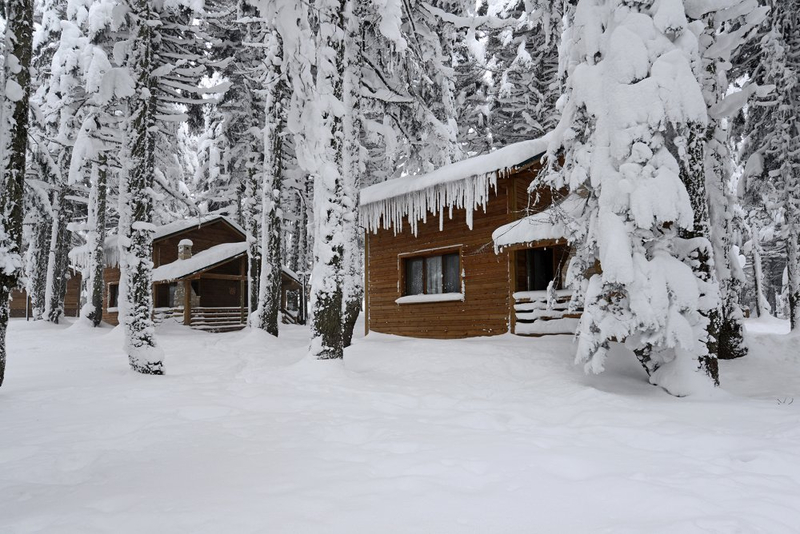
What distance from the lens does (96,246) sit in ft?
56.4

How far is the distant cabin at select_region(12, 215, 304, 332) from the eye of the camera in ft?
63.9

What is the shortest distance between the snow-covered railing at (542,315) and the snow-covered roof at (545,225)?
4.49 ft

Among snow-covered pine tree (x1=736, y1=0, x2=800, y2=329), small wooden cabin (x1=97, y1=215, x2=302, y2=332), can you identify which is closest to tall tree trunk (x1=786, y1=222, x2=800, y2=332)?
snow-covered pine tree (x1=736, y1=0, x2=800, y2=329)

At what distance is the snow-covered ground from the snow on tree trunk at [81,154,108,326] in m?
10.6

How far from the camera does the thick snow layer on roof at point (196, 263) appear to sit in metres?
18.8

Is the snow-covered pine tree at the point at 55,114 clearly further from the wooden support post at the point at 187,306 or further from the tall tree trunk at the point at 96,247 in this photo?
the wooden support post at the point at 187,306

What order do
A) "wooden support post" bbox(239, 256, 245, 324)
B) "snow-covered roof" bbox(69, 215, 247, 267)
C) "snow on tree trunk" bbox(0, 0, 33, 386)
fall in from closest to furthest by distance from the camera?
1. "snow on tree trunk" bbox(0, 0, 33, 386)
2. "wooden support post" bbox(239, 256, 245, 324)
3. "snow-covered roof" bbox(69, 215, 247, 267)

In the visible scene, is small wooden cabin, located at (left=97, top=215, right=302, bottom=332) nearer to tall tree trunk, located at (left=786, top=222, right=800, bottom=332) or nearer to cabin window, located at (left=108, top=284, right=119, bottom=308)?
cabin window, located at (left=108, top=284, right=119, bottom=308)

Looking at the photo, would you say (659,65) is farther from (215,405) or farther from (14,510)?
(14,510)

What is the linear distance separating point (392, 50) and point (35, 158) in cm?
1388

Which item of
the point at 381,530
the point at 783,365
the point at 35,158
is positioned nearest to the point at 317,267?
the point at 381,530

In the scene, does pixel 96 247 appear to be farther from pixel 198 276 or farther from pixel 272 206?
pixel 272 206

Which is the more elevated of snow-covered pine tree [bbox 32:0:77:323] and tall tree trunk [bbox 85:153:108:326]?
snow-covered pine tree [bbox 32:0:77:323]

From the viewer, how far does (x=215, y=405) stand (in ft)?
17.9
